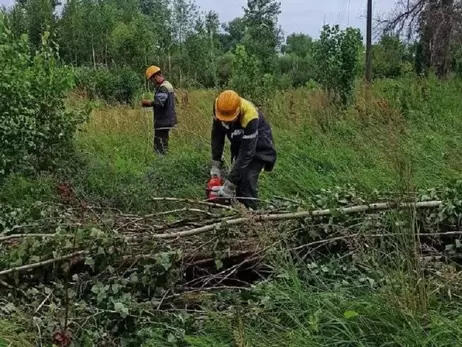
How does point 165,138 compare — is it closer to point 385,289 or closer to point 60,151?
point 60,151

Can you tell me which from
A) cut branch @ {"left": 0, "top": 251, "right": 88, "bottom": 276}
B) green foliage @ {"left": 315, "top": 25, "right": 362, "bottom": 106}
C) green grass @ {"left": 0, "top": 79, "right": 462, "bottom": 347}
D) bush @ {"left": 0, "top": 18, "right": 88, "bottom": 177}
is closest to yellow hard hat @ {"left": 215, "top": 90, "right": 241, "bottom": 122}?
green grass @ {"left": 0, "top": 79, "right": 462, "bottom": 347}

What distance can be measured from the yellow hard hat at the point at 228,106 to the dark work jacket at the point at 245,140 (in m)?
0.09

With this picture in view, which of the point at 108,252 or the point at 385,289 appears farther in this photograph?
the point at 108,252

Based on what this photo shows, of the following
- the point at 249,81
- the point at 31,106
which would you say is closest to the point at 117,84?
the point at 249,81

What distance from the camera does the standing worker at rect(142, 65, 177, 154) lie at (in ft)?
31.0

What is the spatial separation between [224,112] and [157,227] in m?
1.70

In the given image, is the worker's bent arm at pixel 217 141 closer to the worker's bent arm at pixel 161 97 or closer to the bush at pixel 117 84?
the worker's bent arm at pixel 161 97

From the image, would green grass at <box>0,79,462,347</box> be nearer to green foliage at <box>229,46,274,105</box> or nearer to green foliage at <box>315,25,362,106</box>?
green foliage at <box>315,25,362,106</box>

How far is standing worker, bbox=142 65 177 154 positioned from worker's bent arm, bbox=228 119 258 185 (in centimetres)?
393

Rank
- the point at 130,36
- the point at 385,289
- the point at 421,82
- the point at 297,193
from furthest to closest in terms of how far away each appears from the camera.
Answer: the point at 130,36 < the point at 421,82 < the point at 297,193 < the point at 385,289

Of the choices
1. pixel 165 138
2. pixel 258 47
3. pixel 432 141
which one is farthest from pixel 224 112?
pixel 258 47

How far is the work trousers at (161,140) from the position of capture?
9.25 meters

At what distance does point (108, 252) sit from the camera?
3686 millimetres

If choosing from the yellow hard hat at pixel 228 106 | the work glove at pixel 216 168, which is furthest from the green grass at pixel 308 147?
the yellow hard hat at pixel 228 106
